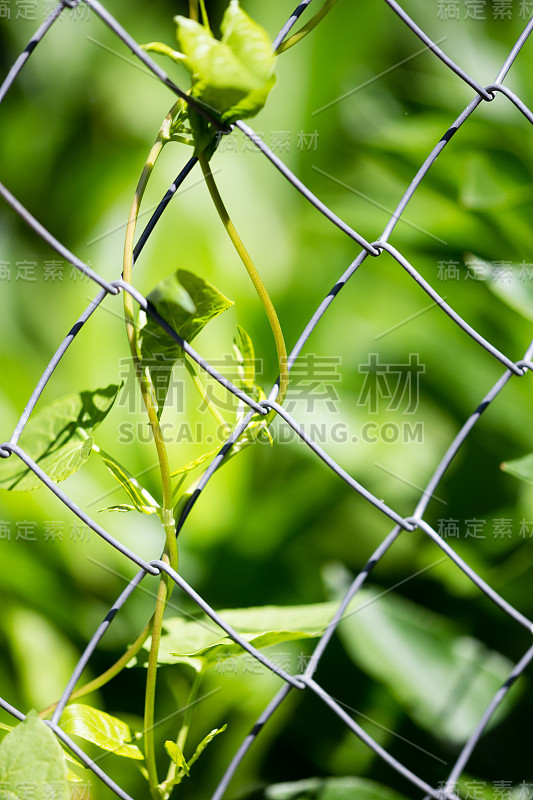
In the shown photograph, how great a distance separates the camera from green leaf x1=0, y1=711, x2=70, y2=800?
1.24ft

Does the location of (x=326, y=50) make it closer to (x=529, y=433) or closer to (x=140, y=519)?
(x=529, y=433)

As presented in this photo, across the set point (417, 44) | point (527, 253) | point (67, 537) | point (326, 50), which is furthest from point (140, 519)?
point (417, 44)

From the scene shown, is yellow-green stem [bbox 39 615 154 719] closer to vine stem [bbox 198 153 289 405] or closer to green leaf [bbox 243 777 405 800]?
vine stem [bbox 198 153 289 405]

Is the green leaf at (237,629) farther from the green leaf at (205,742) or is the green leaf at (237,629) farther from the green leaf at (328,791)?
the green leaf at (328,791)

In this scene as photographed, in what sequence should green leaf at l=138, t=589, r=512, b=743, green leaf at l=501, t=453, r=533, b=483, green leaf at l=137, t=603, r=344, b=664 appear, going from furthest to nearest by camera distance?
green leaf at l=138, t=589, r=512, b=743 → green leaf at l=501, t=453, r=533, b=483 → green leaf at l=137, t=603, r=344, b=664

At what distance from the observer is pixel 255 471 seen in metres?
1.00

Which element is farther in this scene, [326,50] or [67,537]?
[326,50]

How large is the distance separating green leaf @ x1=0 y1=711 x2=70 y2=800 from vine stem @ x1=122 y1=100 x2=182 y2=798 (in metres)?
0.05

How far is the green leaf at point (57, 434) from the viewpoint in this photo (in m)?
0.42

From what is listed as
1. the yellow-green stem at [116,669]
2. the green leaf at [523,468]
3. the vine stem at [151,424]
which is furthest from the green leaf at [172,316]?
the green leaf at [523,468]

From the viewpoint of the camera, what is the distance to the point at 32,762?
383 millimetres

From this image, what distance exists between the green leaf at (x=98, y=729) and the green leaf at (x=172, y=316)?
0.63ft

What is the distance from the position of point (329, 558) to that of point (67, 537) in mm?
356

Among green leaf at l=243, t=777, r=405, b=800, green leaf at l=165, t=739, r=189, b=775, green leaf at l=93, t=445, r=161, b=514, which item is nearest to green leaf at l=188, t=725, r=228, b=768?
green leaf at l=165, t=739, r=189, b=775
